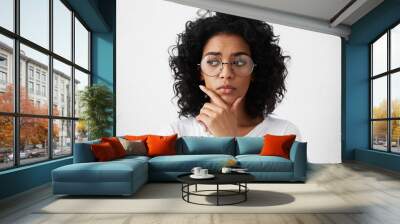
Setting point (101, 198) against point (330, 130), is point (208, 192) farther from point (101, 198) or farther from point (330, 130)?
point (330, 130)

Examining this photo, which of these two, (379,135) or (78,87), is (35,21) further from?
(379,135)

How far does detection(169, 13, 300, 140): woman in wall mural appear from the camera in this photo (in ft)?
24.5

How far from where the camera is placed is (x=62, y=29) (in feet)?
22.1

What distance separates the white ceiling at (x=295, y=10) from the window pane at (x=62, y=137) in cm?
327

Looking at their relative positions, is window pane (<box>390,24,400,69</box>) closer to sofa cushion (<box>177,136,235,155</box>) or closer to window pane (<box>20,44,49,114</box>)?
sofa cushion (<box>177,136,235,155</box>)

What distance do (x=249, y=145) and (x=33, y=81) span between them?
143 inches

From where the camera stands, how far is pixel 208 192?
16.6 feet

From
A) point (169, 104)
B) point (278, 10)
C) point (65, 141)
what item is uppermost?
point (278, 10)

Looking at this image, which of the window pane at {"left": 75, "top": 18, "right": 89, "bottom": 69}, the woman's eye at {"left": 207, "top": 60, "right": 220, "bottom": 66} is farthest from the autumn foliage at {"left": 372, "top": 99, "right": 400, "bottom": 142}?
the window pane at {"left": 75, "top": 18, "right": 89, "bottom": 69}

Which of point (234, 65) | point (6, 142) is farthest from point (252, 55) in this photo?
point (6, 142)

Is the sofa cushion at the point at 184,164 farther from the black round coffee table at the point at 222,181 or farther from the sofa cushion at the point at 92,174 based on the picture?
the sofa cushion at the point at 92,174

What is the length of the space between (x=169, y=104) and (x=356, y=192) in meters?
4.05

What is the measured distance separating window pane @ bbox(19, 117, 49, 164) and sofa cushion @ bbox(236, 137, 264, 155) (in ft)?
10.5

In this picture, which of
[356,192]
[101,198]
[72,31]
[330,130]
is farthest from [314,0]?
[101,198]
